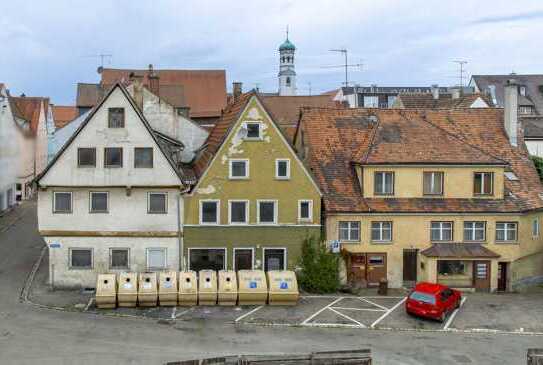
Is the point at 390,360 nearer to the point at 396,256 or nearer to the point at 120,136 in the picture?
the point at 396,256

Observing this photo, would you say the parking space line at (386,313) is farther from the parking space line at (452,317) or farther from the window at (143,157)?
the window at (143,157)

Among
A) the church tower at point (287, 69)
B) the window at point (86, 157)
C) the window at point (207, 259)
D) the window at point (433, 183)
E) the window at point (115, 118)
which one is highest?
the church tower at point (287, 69)

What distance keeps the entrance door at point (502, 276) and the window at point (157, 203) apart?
20806mm

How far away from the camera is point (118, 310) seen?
105 ft

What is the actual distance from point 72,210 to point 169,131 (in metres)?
9.54

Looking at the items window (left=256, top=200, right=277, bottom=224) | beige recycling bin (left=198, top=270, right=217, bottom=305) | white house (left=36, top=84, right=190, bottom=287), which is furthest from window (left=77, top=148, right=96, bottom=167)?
window (left=256, top=200, right=277, bottom=224)

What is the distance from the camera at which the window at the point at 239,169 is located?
1462 inches

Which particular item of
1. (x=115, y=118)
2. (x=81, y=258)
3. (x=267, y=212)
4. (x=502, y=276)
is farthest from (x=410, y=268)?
(x=115, y=118)

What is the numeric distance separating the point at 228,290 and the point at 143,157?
940 centimetres

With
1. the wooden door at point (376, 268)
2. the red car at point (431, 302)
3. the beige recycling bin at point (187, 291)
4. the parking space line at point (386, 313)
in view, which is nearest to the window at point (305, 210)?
the wooden door at point (376, 268)

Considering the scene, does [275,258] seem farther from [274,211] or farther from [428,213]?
[428,213]

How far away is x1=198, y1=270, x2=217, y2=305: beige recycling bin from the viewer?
108ft

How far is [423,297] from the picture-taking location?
31578mm

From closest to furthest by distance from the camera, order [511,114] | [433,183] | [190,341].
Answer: [190,341], [433,183], [511,114]
